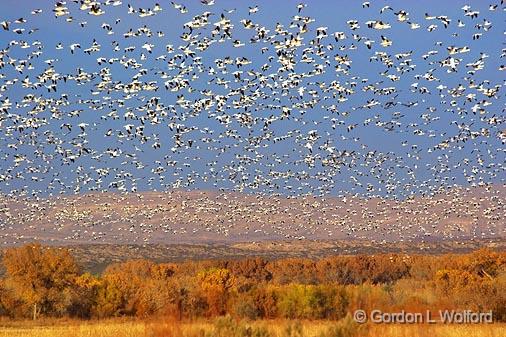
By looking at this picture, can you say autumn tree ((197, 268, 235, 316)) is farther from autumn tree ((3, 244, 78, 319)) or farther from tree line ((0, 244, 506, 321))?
autumn tree ((3, 244, 78, 319))

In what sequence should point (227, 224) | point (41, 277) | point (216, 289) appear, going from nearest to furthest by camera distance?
point (41, 277)
point (216, 289)
point (227, 224)

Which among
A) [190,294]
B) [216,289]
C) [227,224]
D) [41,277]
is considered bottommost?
[190,294]

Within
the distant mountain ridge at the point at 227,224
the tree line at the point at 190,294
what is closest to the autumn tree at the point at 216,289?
the tree line at the point at 190,294

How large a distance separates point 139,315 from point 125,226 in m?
138

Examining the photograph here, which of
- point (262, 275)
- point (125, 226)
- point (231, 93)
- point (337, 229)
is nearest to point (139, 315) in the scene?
point (231, 93)

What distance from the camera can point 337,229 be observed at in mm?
194875

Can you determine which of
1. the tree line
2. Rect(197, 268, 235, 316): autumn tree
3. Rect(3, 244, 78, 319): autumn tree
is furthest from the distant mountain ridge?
Rect(3, 244, 78, 319): autumn tree

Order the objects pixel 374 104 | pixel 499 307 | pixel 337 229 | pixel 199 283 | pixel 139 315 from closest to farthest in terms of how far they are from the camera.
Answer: pixel 499 307
pixel 139 315
pixel 374 104
pixel 199 283
pixel 337 229

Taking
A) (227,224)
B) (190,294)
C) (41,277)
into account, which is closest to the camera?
(41,277)

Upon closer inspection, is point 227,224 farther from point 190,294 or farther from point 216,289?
point 190,294

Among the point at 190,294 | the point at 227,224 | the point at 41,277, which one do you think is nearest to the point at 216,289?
the point at 190,294

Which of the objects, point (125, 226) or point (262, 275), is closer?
point (262, 275)

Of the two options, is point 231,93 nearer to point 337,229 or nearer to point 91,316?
point 91,316

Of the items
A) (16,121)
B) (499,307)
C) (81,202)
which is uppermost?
(81,202)
